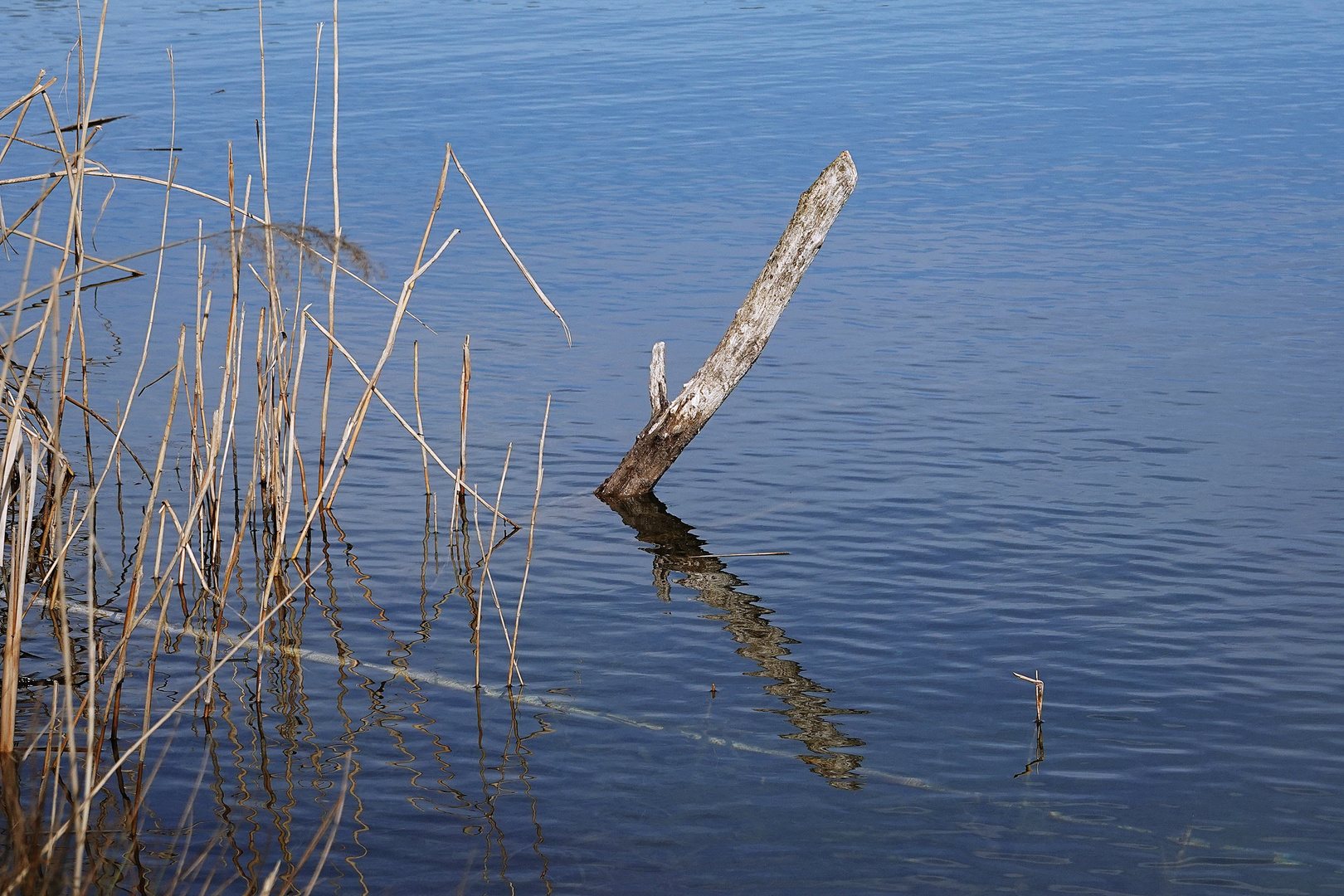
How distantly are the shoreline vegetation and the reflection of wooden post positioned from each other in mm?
1175

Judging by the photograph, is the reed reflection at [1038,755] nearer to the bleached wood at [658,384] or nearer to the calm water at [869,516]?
the calm water at [869,516]

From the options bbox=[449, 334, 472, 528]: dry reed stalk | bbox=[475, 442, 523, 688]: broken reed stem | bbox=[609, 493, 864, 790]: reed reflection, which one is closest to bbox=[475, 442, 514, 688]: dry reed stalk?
bbox=[475, 442, 523, 688]: broken reed stem

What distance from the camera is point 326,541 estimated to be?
30.6 feet

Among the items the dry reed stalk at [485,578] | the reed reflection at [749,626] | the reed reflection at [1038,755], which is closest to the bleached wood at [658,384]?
the reed reflection at [749,626]

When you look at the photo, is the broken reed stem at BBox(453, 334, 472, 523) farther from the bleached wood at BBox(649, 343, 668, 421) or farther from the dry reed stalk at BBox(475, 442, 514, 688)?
the bleached wood at BBox(649, 343, 668, 421)

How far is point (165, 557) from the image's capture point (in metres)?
8.90

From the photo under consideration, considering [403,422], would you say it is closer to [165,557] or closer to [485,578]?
[485,578]

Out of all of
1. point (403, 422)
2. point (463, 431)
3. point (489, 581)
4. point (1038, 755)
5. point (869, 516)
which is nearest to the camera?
point (1038, 755)

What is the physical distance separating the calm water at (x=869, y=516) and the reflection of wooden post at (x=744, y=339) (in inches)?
19.7

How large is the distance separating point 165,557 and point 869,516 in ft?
14.1

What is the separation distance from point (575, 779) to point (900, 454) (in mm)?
5251

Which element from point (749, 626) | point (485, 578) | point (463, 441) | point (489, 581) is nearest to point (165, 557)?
point (485, 578)

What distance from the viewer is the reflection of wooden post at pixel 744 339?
374 inches

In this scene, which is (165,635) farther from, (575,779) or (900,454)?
(900,454)
